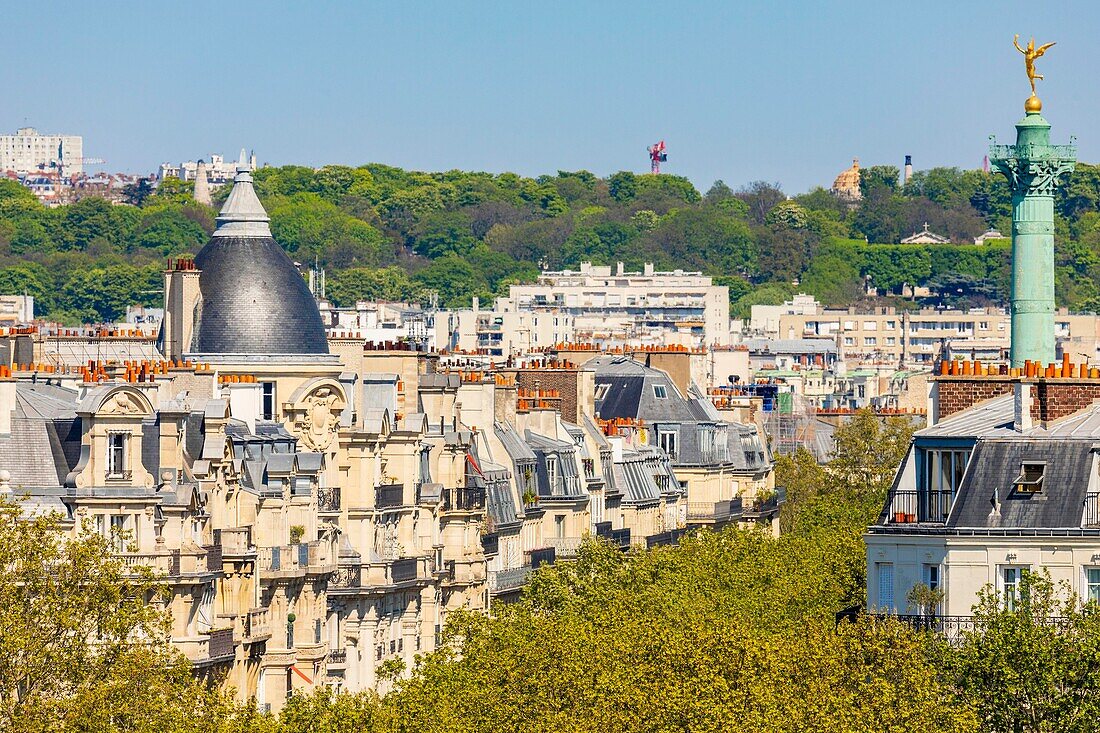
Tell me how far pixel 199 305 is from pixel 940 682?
98.1 ft

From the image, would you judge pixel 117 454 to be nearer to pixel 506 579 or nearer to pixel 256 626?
pixel 256 626

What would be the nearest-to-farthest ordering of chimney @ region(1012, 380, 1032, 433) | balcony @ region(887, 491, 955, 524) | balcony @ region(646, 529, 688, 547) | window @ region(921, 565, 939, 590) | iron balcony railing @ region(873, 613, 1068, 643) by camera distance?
iron balcony railing @ region(873, 613, 1068, 643) < window @ region(921, 565, 939, 590) < balcony @ region(887, 491, 955, 524) < chimney @ region(1012, 380, 1032, 433) < balcony @ region(646, 529, 688, 547)

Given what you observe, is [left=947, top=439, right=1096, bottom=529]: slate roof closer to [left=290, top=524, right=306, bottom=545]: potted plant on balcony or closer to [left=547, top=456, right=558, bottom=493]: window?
[left=290, top=524, right=306, bottom=545]: potted plant on balcony

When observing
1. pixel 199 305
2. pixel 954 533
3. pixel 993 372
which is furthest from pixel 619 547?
pixel 954 533

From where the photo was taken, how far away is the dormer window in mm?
53156

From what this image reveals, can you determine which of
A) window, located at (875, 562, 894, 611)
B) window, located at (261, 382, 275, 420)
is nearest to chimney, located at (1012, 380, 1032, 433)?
window, located at (875, 562, 894, 611)

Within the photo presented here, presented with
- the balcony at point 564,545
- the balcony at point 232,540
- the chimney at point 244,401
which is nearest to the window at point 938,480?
the balcony at point 232,540

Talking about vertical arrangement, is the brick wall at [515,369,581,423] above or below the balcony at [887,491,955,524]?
above

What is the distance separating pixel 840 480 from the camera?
117 m

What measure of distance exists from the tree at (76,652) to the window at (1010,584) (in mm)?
11116

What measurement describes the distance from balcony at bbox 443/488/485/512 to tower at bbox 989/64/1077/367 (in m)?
35.7

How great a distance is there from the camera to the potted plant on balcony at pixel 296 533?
67875mm

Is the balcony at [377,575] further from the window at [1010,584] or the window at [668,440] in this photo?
the window at [668,440]

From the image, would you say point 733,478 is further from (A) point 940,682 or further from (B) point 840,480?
(A) point 940,682
